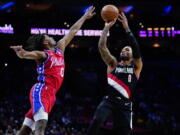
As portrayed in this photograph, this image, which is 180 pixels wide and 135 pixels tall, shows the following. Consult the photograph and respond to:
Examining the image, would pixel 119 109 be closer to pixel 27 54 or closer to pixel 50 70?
pixel 50 70

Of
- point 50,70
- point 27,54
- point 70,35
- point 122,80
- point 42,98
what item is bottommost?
point 42,98

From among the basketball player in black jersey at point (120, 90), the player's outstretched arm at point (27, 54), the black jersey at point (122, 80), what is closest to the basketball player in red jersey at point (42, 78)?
the player's outstretched arm at point (27, 54)

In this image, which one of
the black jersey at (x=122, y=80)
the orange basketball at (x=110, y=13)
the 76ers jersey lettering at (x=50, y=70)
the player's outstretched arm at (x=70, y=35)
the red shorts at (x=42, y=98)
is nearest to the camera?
the red shorts at (x=42, y=98)

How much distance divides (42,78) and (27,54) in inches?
23.8

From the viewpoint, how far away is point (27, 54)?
599cm

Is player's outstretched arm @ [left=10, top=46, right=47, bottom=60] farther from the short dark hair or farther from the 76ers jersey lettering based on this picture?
the short dark hair

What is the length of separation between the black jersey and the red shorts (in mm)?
1040

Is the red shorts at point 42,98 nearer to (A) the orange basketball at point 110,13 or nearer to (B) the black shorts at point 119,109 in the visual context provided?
(B) the black shorts at point 119,109

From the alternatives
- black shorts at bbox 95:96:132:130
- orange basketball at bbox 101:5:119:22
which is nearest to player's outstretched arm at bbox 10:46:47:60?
black shorts at bbox 95:96:132:130

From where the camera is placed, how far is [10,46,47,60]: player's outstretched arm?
5.98m

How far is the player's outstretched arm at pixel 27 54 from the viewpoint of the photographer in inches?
235

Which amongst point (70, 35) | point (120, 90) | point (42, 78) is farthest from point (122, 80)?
point (42, 78)

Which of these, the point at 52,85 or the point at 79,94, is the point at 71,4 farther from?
the point at 52,85

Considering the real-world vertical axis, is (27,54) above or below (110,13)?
below
